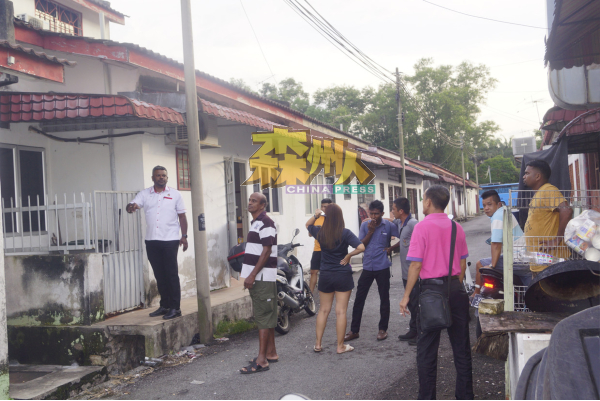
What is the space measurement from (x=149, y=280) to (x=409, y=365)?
3790mm

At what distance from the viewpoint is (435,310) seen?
13.0 ft

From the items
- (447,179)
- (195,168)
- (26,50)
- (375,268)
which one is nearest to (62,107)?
(26,50)

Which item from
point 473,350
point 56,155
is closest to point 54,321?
point 56,155

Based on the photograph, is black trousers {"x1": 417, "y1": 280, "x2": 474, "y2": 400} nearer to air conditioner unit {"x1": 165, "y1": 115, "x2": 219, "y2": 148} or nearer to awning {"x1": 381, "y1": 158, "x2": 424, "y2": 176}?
air conditioner unit {"x1": 165, "y1": 115, "x2": 219, "y2": 148}

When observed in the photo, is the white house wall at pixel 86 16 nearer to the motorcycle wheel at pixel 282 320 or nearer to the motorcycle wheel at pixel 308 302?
the motorcycle wheel at pixel 308 302

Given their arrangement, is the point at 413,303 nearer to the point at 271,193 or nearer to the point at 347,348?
the point at 347,348

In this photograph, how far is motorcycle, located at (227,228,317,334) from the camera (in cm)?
697

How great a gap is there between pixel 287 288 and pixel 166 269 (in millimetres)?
1717

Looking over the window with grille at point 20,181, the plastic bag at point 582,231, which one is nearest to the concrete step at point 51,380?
the window with grille at point 20,181

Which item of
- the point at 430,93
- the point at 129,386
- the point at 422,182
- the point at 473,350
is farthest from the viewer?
the point at 430,93

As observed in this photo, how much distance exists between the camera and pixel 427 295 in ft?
13.3

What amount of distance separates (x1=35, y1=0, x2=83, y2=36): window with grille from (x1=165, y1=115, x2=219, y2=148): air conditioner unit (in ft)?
33.0

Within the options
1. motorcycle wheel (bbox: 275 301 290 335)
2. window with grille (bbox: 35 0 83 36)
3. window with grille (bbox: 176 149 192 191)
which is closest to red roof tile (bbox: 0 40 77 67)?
window with grille (bbox: 176 149 192 191)

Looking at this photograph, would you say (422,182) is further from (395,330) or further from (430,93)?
(395,330)
